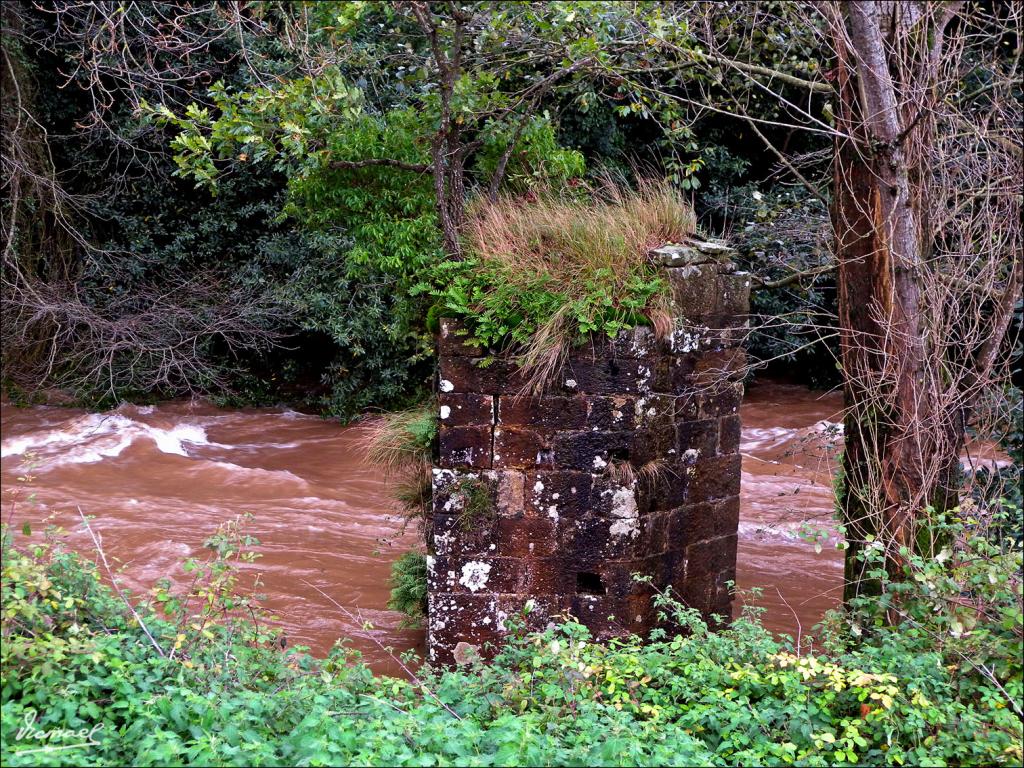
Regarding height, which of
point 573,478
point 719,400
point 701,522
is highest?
point 719,400

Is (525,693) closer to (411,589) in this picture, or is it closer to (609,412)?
(609,412)

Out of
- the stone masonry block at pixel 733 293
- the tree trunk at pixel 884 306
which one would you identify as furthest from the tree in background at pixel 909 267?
the stone masonry block at pixel 733 293

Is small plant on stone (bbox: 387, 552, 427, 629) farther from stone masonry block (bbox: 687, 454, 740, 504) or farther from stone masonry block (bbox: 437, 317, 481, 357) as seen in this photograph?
stone masonry block (bbox: 687, 454, 740, 504)

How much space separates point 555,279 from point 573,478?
1.13 meters

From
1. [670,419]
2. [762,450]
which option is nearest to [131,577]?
[670,419]

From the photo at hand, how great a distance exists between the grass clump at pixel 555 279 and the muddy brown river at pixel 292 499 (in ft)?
4.78

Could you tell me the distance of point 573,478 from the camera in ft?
17.8

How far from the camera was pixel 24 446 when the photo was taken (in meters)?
11.4

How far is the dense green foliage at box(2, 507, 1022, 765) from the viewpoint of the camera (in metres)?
3.21

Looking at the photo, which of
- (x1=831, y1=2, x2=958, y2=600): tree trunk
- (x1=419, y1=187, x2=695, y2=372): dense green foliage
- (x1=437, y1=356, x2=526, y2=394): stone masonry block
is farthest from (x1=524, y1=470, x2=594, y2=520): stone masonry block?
(x1=831, y1=2, x2=958, y2=600): tree trunk

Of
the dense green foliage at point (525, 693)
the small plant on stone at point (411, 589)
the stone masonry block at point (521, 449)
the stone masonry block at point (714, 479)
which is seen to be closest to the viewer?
the dense green foliage at point (525, 693)

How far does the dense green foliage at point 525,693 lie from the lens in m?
3.21

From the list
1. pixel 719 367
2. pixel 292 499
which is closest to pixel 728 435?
pixel 719 367

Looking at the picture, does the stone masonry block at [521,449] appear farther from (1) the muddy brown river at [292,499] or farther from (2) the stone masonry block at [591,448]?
(1) the muddy brown river at [292,499]
